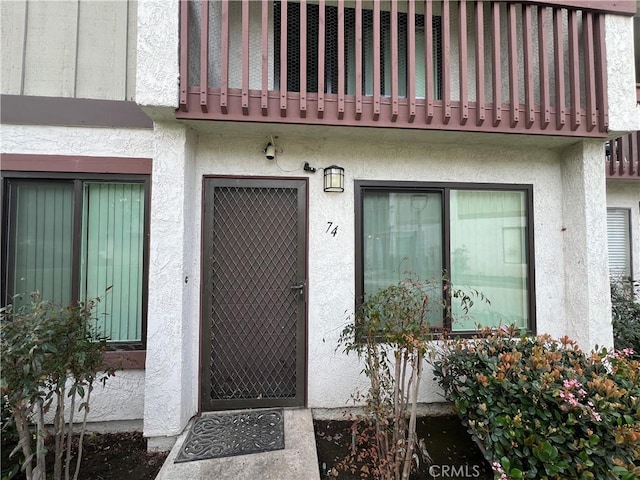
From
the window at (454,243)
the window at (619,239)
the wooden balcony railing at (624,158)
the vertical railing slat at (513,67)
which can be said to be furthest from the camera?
the window at (619,239)

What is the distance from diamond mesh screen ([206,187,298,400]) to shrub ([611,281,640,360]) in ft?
13.4

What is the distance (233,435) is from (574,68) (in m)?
4.99

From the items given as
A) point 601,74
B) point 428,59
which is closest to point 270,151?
point 428,59

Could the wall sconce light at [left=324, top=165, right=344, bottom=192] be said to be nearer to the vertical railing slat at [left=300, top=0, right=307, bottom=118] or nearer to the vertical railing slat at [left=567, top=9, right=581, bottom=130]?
the vertical railing slat at [left=300, top=0, right=307, bottom=118]

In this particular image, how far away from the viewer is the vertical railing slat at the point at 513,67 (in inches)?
122

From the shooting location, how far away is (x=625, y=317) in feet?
13.5

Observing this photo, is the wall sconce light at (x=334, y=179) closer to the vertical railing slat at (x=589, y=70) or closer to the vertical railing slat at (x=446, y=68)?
the vertical railing slat at (x=446, y=68)

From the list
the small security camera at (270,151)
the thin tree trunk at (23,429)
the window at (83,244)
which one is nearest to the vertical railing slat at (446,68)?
the small security camera at (270,151)

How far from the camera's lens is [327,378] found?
10.8ft

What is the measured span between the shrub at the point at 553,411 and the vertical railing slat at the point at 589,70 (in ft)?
7.72

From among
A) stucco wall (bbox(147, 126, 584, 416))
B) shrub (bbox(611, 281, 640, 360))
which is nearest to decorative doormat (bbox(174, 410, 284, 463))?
stucco wall (bbox(147, 126, 584, 416))

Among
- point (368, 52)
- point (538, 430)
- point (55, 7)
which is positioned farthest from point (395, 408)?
point (55, 7)

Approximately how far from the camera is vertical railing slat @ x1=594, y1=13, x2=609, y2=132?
3.19 meters

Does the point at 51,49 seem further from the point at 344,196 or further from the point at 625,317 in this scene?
the point at 625,317
